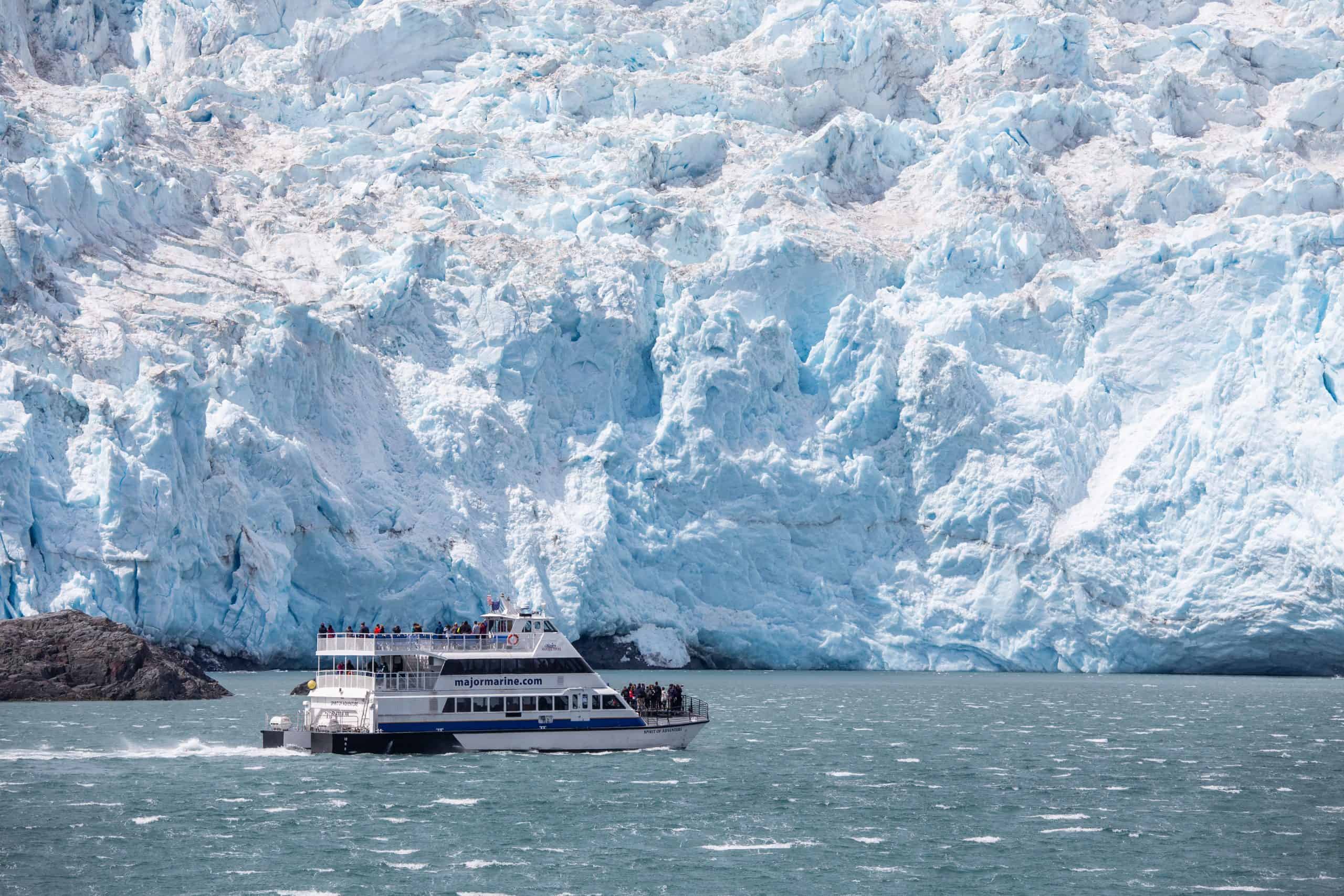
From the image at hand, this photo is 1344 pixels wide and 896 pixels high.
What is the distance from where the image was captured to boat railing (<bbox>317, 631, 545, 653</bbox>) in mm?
35594

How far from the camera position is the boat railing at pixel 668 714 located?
3766 cm

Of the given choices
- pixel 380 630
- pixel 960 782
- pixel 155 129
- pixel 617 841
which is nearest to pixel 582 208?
pixel 155 129

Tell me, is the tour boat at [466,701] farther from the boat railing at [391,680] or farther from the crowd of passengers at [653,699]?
the crowd of passengers at [653,699]

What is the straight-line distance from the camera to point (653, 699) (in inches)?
1515

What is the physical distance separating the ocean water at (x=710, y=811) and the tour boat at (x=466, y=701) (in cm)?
58

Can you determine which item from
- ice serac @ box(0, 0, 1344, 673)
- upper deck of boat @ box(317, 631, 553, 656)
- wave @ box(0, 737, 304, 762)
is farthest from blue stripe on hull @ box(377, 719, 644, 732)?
ice serac @ box(0, 0, 1344, 673)

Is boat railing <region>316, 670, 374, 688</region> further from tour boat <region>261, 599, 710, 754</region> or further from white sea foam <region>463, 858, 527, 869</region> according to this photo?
white sea foam <region>463, 858, 527, 869</region>

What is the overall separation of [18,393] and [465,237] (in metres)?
18.9

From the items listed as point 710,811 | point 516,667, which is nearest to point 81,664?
point 516,667

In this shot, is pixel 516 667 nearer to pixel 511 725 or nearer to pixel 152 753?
pixel 511 725

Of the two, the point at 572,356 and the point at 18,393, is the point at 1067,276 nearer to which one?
the point at 572,356

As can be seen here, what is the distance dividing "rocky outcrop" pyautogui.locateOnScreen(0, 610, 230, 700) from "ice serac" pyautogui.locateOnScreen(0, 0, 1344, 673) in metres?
2.80

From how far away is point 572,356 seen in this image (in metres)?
64.8

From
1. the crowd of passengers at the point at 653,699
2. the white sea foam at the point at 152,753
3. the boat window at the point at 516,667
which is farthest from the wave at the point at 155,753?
the crowd of passengers at the point at 653,699
